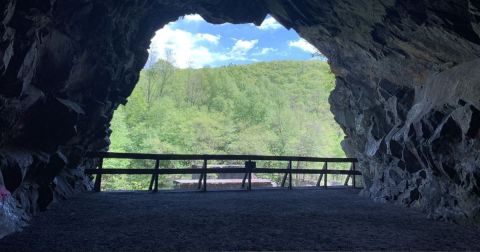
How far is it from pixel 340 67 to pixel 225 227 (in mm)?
10766

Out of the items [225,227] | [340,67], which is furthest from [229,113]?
[225,227]

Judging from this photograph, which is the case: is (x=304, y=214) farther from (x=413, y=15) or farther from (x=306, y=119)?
(x=306, y=119)

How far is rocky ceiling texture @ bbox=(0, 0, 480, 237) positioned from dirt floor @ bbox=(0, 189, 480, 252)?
Result: 2.55ft

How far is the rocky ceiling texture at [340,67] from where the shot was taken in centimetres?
724

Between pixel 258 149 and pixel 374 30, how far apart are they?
49512 millimetres

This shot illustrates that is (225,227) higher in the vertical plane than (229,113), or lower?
lower

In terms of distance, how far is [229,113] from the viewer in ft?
255

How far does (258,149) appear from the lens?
196 ft

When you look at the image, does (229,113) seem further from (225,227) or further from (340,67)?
(225,227)

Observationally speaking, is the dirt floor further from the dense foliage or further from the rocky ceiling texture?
the dense foliage

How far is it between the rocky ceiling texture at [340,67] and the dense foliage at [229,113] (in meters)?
18.6

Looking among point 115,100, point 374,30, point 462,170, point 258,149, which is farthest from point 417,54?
point 258,149

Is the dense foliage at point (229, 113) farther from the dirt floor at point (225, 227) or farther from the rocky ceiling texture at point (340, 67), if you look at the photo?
the dirt floor at point (225, 227)

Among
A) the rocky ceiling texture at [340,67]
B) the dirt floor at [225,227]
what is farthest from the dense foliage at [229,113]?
the dirt floor at [225,227]
